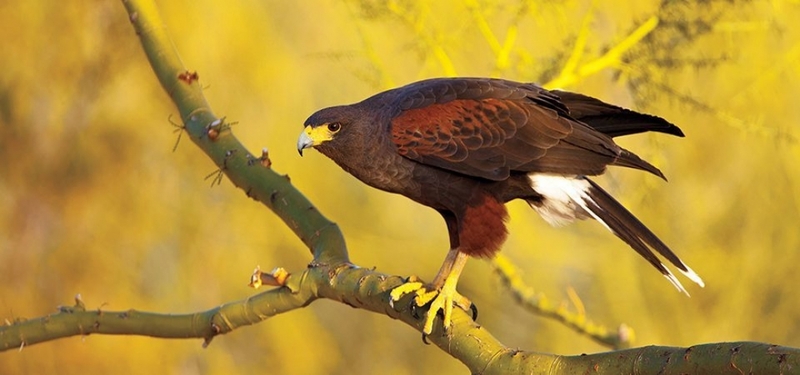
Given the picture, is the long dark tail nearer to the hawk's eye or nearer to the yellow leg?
the yellow leg


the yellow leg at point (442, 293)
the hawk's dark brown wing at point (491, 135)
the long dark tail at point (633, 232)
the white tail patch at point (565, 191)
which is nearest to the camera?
the yellow leg at point (442, 293)

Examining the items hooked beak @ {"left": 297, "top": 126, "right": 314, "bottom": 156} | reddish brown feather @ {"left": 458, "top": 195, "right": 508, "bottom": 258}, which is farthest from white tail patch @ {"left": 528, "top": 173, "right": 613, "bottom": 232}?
hooked beak @ {"left": 297, "top": 126, "right": 314, "bottom": 156}

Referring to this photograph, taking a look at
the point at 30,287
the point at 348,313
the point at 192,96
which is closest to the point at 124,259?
the point at 30,287

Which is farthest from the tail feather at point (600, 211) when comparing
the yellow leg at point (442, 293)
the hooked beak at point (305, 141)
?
the hooked beak at point (305, 141)

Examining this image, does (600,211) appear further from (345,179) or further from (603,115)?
(345,179)

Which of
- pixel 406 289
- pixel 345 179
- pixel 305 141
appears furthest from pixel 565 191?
pixel 345 179

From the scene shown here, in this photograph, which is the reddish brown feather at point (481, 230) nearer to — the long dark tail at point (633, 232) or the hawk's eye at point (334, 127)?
the long dark tail at point (633, 232)

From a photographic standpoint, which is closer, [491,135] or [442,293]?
[442,293]

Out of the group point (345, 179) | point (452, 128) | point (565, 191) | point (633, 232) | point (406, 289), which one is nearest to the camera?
point (406, 289)

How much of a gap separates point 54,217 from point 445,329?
4.42m

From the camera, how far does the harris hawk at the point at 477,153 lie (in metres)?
3.54

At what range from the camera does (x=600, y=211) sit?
11.8 ft

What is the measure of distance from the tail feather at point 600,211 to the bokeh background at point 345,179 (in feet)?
3.45

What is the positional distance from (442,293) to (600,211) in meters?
0.68
